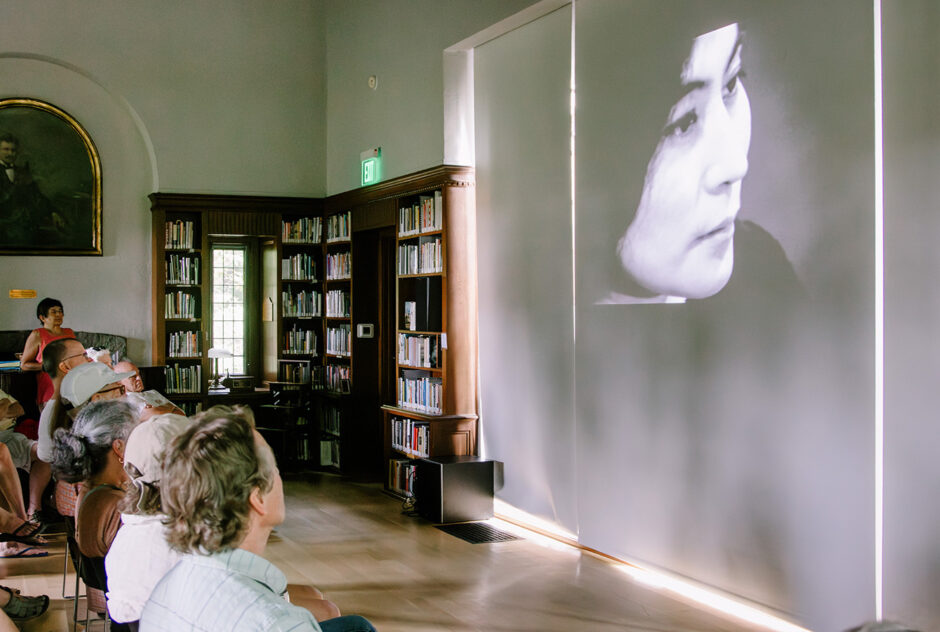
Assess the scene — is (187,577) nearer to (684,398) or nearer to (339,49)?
(684,398)

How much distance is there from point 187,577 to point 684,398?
13.7ft

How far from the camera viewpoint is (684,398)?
227 inches

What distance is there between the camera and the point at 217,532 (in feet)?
7.04

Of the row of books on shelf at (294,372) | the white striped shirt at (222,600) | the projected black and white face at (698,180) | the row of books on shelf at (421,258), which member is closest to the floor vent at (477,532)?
the row of books on shelf at (421,258)

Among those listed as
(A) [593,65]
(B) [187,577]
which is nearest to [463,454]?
(A) [593,65]

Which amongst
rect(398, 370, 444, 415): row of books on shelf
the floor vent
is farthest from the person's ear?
rect(398, 370, 444, 415): row of books on shelf

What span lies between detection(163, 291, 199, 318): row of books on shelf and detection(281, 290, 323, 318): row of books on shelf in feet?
3.42

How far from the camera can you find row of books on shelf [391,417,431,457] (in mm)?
8172

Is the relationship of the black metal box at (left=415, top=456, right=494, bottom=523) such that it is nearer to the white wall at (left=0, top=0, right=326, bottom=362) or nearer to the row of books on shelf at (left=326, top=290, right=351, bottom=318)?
the row of books on shelf at (left=326, top=290, right=351, bottom=318)

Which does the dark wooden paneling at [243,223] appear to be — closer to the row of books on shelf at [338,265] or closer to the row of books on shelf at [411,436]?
the row of books on shelf at [338,265]

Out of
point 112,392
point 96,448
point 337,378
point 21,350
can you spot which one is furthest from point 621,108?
point 21,350

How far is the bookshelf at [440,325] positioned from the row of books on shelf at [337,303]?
5.24 feet

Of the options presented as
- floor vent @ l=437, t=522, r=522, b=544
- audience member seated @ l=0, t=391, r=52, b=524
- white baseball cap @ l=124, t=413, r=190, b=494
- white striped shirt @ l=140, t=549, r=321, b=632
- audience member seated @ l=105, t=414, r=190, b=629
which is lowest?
floor vent @ l=437, t=522, r=522, b=544

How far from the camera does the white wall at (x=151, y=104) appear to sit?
393 inches
